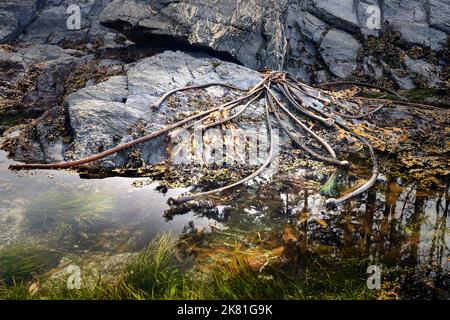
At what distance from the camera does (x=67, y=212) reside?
4.41 m

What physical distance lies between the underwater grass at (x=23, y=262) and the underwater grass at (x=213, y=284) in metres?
0.14

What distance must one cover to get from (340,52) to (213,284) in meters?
10.4

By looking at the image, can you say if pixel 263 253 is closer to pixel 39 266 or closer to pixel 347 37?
pixel 39 266

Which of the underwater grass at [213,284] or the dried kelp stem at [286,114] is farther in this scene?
the dried kelp stem at [286,114]

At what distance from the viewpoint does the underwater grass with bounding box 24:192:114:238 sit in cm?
412

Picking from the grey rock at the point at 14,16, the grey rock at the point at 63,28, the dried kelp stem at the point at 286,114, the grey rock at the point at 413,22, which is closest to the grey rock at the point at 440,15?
the grey rock at the point at 413,22

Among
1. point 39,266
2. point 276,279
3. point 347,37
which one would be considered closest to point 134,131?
point 39,266

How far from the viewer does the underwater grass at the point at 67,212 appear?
4.12 m

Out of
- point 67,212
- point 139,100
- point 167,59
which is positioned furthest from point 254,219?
point 167,59

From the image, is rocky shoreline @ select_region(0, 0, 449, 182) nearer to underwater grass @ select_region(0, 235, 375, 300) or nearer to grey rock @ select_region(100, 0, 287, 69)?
grey rock @ select_region(100, 0, 287, 69)

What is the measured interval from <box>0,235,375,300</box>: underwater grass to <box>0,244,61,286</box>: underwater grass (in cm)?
14

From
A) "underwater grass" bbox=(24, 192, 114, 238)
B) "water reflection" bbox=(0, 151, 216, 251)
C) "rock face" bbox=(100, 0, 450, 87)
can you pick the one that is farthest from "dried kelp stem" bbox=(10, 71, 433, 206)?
"rock face" bbox=(100, 0, 450, 87)

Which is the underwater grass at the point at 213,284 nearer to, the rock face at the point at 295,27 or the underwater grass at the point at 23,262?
the underwater grass at the point at 23,262

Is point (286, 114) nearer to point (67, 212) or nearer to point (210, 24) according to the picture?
point (210, 24)
